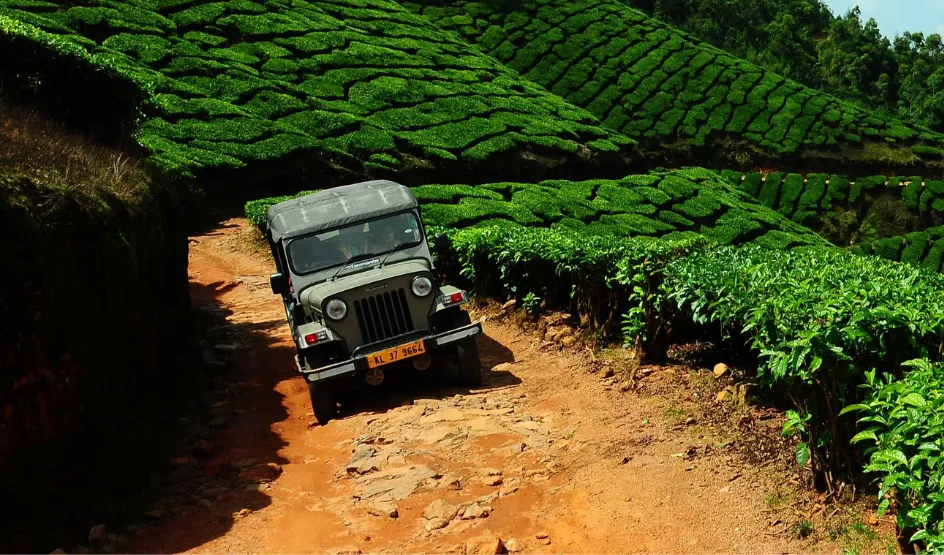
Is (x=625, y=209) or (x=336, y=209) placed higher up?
(x=336, y=209)

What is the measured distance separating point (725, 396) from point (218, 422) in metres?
5.36

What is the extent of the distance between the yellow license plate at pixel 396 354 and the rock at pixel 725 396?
3082 millimetres

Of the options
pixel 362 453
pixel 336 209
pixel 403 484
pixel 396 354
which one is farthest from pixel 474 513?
pixel 336 209

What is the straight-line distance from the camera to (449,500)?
6488 millimetres

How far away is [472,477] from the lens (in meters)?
6.88

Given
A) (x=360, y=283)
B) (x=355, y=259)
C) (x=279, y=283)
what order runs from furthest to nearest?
(x=279, y=283)
(x=355, y=259)
(x=360, y=283)

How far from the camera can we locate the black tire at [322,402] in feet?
29.1

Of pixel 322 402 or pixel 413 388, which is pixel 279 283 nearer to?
pixel 322 402

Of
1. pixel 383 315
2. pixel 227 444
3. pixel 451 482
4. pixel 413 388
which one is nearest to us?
pixel 451 482

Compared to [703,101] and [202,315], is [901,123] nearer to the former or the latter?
[703,101]

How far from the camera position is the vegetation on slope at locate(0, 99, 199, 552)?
591 centimetres

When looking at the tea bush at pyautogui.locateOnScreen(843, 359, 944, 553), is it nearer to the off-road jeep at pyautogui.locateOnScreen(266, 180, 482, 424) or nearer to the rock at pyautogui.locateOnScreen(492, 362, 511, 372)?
the off-road jeep at pyautogui.locateOnScreen(266, 180, 482, 424)

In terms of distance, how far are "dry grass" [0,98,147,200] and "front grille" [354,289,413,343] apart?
276 cm

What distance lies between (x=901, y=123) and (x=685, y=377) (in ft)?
160
